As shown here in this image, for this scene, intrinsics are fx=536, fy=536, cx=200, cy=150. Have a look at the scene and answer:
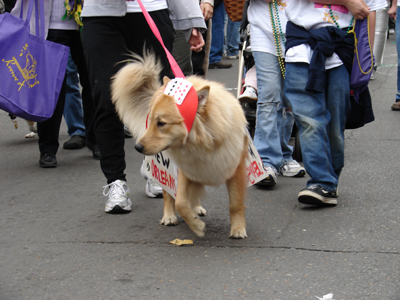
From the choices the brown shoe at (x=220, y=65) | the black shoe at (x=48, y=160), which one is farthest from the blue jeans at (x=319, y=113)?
the brown shoe at (x=220, y=65)

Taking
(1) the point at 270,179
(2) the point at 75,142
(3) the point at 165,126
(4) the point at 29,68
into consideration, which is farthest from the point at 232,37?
(3) the point at 165,126

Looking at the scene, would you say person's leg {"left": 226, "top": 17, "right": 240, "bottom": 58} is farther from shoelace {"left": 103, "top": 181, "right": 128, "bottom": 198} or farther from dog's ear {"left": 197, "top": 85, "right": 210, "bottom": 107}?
dog's ear {"left": 197, "top": 85, "right": 210, "bottom": 107}

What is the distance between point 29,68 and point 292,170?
249 centimetres

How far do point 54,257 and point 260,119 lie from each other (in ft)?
7.11

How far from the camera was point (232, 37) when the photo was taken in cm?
1209

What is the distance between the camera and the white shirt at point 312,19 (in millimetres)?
3811

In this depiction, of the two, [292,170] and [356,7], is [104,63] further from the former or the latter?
[292,170]

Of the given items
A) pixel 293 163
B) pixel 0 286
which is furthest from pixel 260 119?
pixel 0 286

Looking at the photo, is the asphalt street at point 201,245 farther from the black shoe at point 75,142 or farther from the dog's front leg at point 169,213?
the black shoe at point 75,142

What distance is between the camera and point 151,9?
3691 millimetres

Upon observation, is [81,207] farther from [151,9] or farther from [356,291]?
[356,291]

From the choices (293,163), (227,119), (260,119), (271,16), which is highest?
(271,16)

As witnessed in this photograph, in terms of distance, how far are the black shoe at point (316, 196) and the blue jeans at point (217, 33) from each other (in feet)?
23.8

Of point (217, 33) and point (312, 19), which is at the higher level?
point (312, 19)
